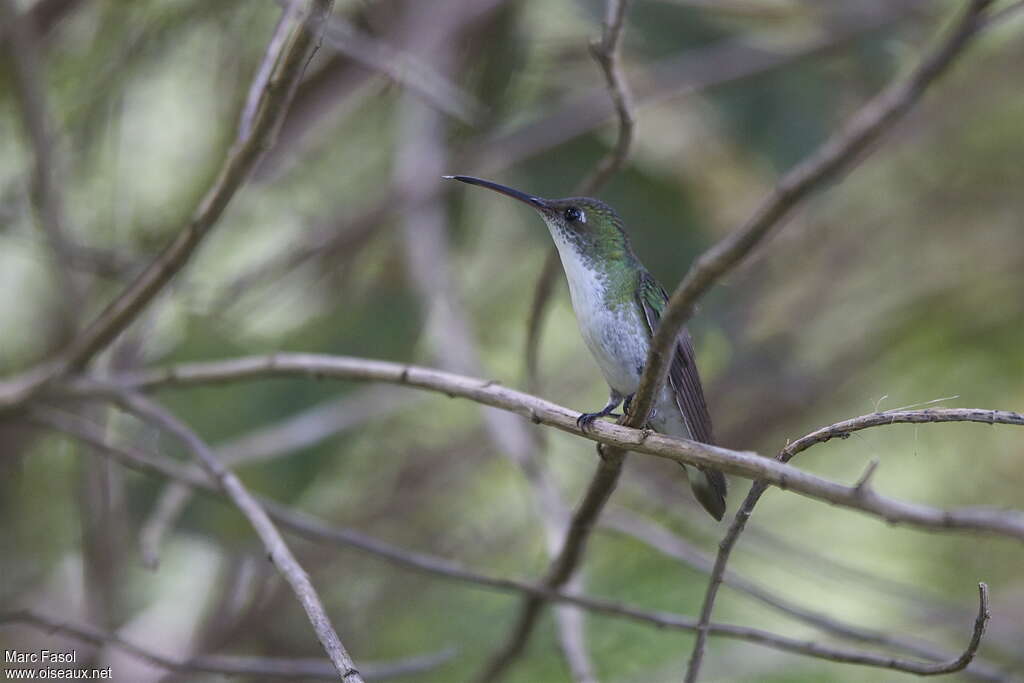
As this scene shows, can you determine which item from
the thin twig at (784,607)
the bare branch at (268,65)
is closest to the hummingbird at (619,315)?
the thin twig at (784,607)

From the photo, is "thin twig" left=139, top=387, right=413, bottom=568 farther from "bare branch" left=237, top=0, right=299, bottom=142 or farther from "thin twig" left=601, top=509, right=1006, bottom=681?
"bare branch" left=237, top=0, right=299, bottom=142

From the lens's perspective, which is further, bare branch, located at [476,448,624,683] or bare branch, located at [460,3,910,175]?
bare branch, located at [460,3,910,175]

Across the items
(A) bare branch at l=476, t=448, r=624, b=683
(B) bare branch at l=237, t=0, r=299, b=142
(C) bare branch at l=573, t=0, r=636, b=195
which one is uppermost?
(C) bare branch at l=573, t=0, r=636, b=195

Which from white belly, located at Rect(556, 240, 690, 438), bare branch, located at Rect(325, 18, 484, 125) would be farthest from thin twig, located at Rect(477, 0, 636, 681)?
bare branch, located at Rect(325, 18, 484, 125)

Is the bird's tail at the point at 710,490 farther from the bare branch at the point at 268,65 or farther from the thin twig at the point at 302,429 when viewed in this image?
the thin twig at the point at 302,429

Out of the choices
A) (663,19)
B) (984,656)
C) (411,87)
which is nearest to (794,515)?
(984,656)

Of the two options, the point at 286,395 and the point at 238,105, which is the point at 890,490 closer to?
the point at 286,395
